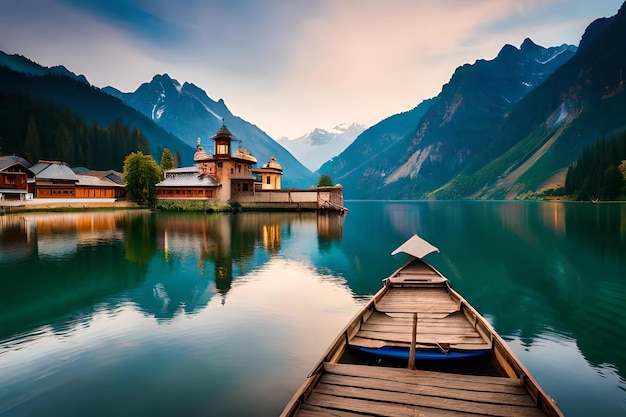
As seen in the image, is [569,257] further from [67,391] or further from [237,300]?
[67,391]

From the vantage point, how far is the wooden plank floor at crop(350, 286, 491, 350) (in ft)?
36.0

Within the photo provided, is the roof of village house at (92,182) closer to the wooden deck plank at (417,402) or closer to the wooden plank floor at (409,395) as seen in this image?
the wooden plank floor at (409,395)

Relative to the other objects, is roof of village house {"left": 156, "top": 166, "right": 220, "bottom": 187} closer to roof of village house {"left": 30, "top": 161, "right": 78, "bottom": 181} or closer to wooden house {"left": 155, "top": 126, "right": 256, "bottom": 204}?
wooden house {"left": 155, "top": 126, "right": 256, "bottom": 204}

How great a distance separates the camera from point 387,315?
549 inches

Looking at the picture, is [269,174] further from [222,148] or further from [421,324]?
[421,324]

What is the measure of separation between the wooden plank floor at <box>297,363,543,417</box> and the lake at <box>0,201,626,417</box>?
230 cm

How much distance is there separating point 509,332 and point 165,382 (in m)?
12.9

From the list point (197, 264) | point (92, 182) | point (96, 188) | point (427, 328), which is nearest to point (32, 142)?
point (92, 182)

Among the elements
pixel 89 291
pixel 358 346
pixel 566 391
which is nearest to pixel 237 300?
pixel 89 291

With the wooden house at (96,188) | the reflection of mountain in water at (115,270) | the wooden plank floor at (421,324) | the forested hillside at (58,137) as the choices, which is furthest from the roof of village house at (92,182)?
the wooden plank floor at (421,324)

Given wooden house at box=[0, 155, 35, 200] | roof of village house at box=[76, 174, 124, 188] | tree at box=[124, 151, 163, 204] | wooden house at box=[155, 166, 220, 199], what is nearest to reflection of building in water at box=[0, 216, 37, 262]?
wooden house at box=[155, 166, 220, 199]

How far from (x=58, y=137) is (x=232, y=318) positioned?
147212mm

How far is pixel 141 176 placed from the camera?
100500mm

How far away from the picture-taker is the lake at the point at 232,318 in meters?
10.6
